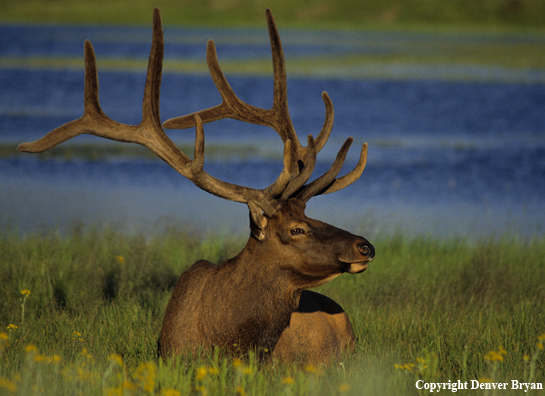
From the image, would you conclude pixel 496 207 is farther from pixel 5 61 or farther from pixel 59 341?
pixel 5 61

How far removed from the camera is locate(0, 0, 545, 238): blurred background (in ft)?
38.9

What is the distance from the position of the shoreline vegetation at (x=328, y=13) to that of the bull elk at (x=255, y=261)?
7810cm

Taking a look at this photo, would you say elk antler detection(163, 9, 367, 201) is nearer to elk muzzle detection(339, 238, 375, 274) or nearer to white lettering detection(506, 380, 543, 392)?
elk muzzle detection(339, 238, 375, 274)

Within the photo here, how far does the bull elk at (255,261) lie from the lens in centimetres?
496

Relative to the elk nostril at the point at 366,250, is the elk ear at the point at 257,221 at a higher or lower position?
higher

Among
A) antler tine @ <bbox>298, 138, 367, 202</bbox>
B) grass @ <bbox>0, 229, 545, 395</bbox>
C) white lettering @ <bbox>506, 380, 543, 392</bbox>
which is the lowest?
white lettering @ <bbox>506, 380, 543, 392</bbox>

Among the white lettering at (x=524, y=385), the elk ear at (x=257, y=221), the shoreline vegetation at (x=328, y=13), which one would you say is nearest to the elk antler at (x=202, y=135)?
the elk ear at (x=257, y=221)

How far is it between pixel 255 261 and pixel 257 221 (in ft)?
0.97

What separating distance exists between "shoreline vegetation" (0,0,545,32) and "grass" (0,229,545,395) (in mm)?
75771

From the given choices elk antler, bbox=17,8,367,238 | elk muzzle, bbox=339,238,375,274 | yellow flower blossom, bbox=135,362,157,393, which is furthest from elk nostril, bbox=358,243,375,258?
yellow flower blossom, bbox=135,362,157,393

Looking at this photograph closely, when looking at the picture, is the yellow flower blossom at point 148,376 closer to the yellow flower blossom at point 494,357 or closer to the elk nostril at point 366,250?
the elk nostril at point 366,250

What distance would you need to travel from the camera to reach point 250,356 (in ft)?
15.1

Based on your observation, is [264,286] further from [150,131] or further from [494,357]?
[494,357]

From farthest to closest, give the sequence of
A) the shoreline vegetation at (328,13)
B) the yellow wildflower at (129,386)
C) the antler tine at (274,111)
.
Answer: the shoreline vegetation at (328,13), the antler tine at (274,111), the yellow wildflower at (129,386)
